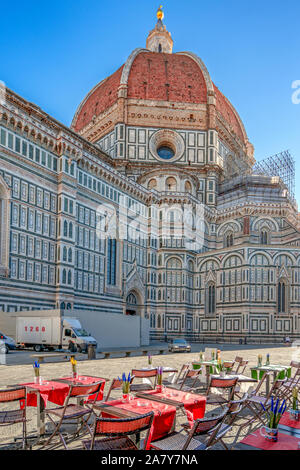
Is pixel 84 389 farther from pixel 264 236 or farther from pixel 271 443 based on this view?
pixel 264 236

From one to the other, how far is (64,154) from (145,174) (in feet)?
63.9

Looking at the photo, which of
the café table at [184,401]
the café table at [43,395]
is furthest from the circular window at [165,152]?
the café table at [184,401]

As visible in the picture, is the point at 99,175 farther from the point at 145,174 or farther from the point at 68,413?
the point at 68,413

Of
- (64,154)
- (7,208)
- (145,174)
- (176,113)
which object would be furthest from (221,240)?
(7,208)

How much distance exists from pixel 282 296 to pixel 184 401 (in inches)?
1867

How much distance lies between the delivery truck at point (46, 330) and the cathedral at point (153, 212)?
74.2 inches

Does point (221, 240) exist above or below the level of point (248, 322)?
above

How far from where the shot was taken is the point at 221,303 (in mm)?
54125

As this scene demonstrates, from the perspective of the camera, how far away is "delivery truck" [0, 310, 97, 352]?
30302 mm

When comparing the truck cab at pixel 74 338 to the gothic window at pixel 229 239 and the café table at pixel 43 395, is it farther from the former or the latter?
the gothic window at pixel 229 239

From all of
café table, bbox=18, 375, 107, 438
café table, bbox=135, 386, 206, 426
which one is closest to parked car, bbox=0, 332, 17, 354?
café table, bbox=18, 375, 107, 438

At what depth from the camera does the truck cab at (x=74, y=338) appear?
97.6 feet

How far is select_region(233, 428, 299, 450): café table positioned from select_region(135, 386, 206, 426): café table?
2.05 metres
